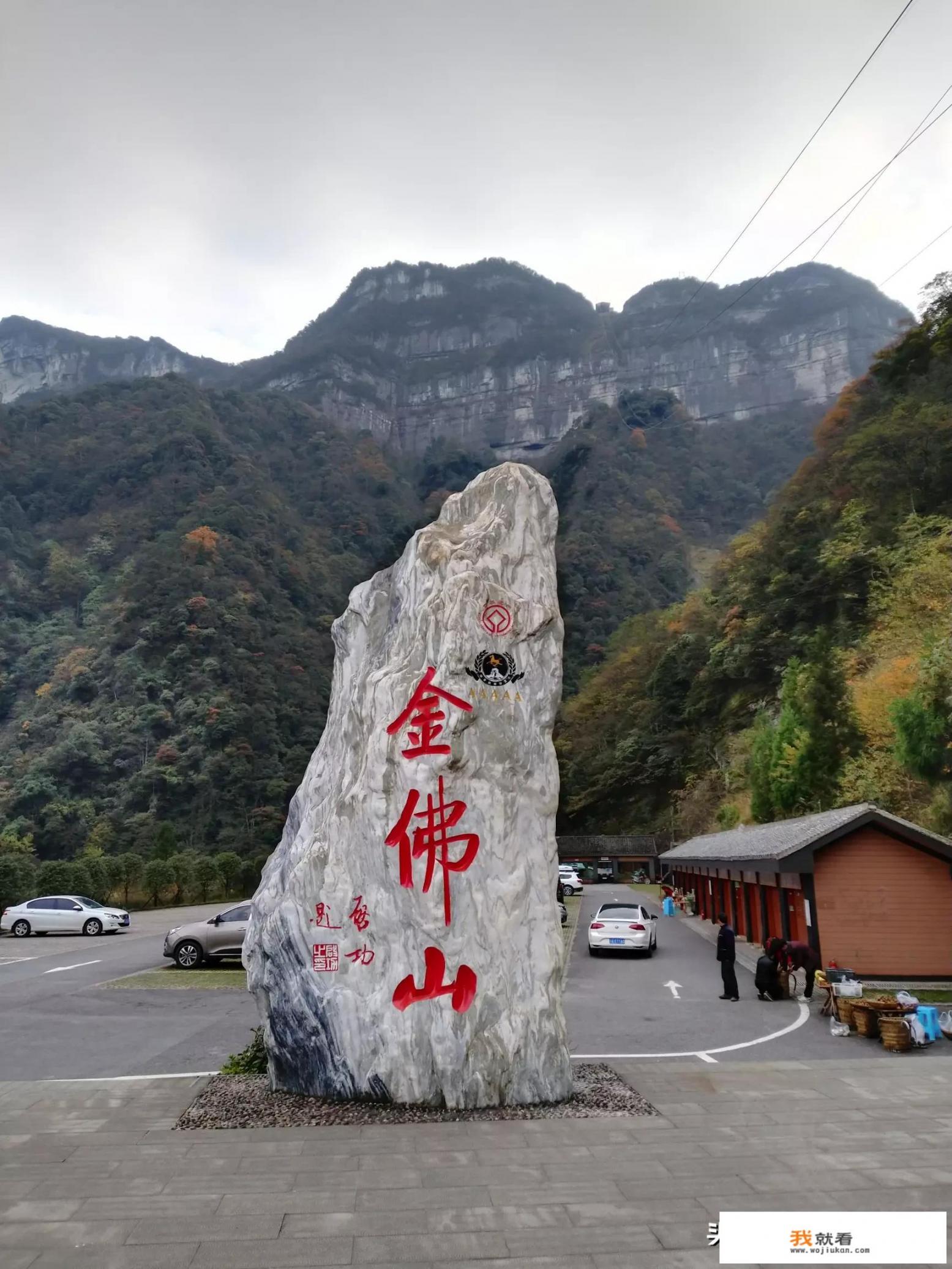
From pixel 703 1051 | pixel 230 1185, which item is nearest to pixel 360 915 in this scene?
pixel 230 1185

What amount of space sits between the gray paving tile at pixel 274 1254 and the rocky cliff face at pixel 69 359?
14652 centimetres

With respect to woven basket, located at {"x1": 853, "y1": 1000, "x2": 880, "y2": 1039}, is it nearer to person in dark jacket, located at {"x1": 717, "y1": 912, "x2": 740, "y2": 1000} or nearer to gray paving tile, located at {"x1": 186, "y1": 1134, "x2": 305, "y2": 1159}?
person in dark jacket, located at {"x1": 717, "y1": 912, "x2": 740, "y2": 1000}

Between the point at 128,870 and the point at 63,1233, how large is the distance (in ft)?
103

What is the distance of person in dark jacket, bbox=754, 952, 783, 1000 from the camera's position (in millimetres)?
12375

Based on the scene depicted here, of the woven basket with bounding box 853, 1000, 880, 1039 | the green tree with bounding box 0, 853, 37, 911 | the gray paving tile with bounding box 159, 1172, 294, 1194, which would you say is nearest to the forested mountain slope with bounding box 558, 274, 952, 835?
the woven basket with bounding box 853, 1000, 880, 1039

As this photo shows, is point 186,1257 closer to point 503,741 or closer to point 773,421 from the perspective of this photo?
point 503,741

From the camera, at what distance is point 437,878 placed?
677cm

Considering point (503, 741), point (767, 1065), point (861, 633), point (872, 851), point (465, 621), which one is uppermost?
point (861, 633)

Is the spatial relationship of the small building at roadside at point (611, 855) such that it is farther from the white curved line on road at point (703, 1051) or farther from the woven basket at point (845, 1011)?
the white curved line on road at point (703, 1051)

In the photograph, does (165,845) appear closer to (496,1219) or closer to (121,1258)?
(121,1258)

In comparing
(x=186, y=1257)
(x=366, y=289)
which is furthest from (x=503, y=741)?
(x=366, y=289)

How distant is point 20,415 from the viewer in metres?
87.6

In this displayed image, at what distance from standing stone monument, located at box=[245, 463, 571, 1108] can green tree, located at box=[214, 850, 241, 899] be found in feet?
105

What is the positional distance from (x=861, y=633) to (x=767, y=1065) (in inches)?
1230
